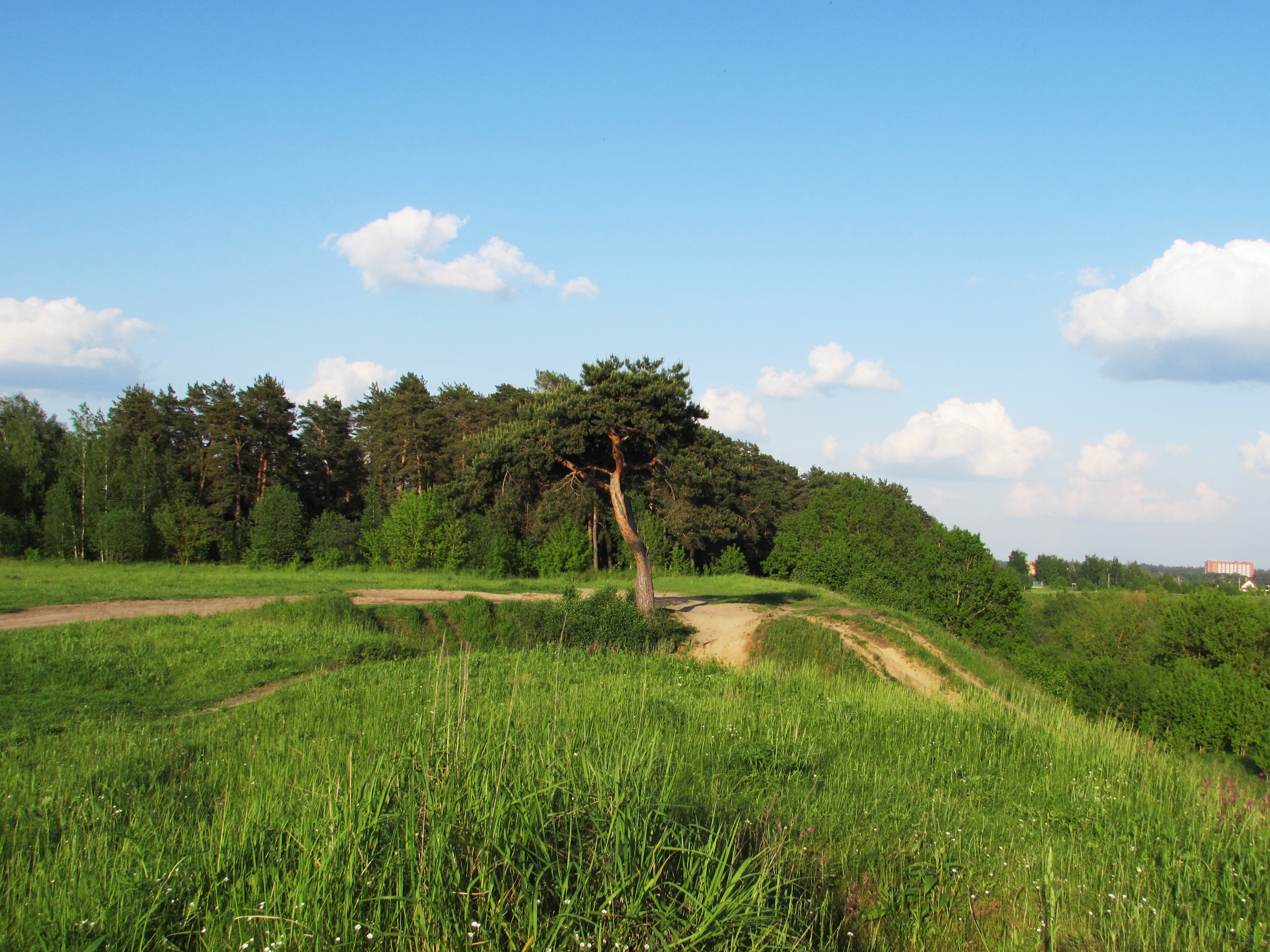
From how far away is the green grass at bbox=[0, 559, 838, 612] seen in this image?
2092 centimetres

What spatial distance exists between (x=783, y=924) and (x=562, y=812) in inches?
46.2

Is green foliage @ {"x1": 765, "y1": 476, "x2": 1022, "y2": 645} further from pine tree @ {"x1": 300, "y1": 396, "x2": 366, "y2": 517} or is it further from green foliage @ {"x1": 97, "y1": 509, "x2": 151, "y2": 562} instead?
green foliage @ {"x1": 97, "y1": 509, "x2": 151, "y2": 562}

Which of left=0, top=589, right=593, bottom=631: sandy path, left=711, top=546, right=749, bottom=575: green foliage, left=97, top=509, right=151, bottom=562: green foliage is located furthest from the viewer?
left=711, top=546, right=749, bottom=575: green foliage

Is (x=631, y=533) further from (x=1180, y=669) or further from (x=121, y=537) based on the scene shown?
(x=1180, y=669)

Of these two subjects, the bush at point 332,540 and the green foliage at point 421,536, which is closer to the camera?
the green foliage at point 421,536

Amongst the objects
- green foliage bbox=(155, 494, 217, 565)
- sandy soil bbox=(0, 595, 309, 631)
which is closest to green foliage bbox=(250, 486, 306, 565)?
A: green foliage bbox=(155, 494, 217, 565)

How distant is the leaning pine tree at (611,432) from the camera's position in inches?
704

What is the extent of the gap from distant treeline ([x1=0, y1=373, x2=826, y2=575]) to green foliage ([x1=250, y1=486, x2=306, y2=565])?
0.22 feet

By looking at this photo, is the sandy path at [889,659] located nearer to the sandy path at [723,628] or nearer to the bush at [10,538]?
the sandy path at [723,628]

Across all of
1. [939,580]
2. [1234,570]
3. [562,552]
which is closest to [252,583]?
[562,552]

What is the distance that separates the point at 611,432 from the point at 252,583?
50.6 feet

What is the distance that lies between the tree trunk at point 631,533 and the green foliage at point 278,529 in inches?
1009

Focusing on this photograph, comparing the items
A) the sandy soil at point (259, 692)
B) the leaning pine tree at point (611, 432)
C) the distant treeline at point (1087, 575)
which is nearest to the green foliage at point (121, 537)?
the leaning pine tree at point (611, 432)

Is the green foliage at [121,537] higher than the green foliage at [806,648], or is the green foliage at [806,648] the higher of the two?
the green foliage at [121,537]
